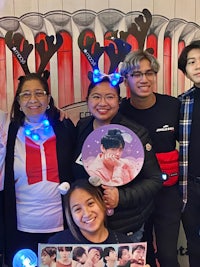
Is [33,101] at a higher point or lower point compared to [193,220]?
higher

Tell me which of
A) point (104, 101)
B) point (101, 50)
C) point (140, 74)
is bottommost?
point (104, 101)

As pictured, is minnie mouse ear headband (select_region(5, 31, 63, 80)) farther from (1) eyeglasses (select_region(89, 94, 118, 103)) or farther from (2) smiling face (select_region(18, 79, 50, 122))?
(1) eyeglasses (select_region(89, 94, 118, 103))

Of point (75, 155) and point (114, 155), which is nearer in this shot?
point (114, 155)

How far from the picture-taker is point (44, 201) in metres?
1.74

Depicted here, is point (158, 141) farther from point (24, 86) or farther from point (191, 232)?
point (24, 86)

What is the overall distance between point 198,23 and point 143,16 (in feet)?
1.11

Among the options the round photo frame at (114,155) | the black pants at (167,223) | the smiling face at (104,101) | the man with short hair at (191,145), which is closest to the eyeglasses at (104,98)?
the smiling face at (104,101)

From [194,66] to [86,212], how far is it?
0.84 meters

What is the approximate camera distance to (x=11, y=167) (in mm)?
1758

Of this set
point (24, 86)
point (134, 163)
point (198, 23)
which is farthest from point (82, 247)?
point (198, 23)

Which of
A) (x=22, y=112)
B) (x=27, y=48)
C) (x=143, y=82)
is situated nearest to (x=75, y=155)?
(x=22, y=112)

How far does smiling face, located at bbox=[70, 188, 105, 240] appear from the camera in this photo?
4.62ft

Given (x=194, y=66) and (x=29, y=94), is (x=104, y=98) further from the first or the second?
(x=194, y=66)

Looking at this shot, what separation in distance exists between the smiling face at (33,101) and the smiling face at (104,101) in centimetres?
24
